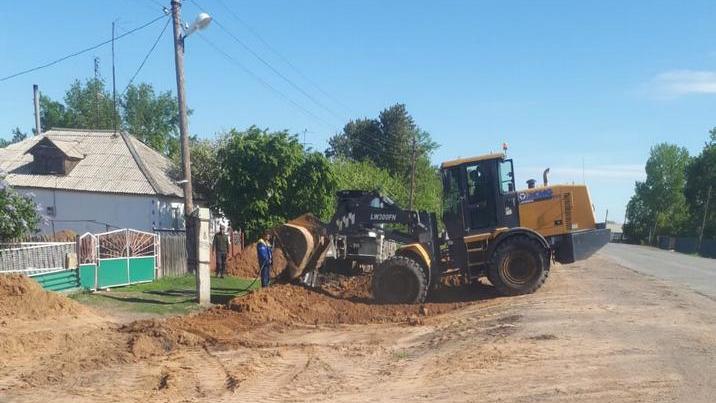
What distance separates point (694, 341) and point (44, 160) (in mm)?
32272

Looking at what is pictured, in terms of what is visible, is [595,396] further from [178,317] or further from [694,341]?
[178,317]

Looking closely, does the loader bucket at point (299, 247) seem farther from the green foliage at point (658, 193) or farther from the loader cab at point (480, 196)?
the green foliage at point (658, 193)

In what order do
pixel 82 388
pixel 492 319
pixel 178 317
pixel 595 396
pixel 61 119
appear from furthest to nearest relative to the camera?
pixel 61 119 < pixel 178 317 < pixel 492 319 < pixel 82 388 < pixel 595 396

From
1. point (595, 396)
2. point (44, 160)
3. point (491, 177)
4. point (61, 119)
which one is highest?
point (61, 119)

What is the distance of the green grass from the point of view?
16906 millimetres

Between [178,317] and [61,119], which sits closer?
[178,317]

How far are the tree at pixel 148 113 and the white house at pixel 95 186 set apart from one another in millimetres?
33732

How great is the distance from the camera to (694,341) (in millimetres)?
10766

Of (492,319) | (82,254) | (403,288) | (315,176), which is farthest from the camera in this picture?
(315,176)

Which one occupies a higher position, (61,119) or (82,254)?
(61,119)

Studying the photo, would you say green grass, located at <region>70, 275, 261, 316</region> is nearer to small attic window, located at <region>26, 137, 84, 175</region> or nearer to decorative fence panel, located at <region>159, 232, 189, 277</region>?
decorative fence panel, located at <region>159, 232, 189, 277</region>

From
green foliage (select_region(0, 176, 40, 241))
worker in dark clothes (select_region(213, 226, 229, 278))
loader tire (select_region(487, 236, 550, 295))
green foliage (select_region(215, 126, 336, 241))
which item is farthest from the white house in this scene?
loader tire (select_region(487, 236, 550, 295))

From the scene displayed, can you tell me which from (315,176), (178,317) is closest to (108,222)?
(315,176)

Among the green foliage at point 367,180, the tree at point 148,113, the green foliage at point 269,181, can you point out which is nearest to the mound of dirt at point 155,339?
the green foliage at point 269,181
